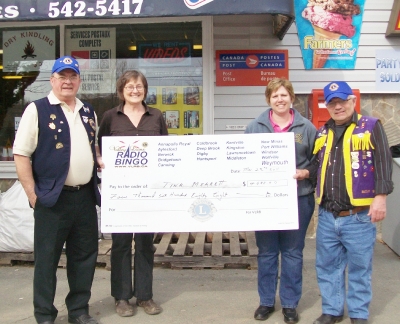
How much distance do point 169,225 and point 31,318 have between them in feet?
4.61

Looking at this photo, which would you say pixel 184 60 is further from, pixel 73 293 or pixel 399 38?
pixel 73 293

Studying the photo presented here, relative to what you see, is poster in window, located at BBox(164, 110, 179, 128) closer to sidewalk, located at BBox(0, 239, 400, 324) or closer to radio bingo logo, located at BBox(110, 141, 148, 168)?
sidewalk, located at BBox(0, 239, 400, 324)

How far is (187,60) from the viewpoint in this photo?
707 cm

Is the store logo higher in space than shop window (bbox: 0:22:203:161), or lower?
higher

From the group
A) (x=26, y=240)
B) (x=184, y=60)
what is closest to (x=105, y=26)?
(x=184, y=60)

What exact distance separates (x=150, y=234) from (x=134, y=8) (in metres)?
2.67

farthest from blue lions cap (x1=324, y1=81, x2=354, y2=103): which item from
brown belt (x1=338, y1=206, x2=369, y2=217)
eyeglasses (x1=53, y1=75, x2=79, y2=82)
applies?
eyeglasses (x1=53, y1=75, x2=79, y2=82)

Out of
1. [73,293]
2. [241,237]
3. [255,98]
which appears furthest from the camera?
[255,98]

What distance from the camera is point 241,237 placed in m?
6.48

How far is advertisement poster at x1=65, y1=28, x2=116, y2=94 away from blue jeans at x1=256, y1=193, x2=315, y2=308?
3762 mm

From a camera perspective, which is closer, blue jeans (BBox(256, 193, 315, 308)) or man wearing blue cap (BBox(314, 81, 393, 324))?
man wearing blue cap (BBox(314, 81, 393, 324))

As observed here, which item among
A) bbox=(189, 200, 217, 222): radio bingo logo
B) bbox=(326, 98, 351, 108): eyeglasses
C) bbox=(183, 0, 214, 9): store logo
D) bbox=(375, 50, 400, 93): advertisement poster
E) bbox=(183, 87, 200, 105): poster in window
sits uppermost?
bbox=(183, 0, 214, 9): store logo

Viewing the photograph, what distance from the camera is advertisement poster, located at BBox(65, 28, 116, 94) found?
23.4ft

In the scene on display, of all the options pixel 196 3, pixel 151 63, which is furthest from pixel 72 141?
pixel 151 63
